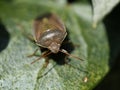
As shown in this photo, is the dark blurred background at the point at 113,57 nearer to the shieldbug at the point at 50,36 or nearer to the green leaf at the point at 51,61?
the green leaf at the point at 51,61

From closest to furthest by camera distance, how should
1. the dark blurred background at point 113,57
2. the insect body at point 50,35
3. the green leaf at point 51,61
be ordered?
the green leaf at point 51,61 → the insect body at point 50,35 → the dark blurred background at point 113,57

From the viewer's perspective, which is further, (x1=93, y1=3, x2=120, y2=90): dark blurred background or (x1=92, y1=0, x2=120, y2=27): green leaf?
(x1=93, y1=3, x2=120, y2=90): dark blurred background

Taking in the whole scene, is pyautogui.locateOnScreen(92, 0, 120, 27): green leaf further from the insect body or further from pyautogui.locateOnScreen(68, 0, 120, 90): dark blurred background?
pyautogui.locateOnScreen(68, 0, 120, 90): dark blurred background

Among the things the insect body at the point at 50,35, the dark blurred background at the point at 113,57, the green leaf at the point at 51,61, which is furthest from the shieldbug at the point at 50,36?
the dark blurred background at the point at 113,57

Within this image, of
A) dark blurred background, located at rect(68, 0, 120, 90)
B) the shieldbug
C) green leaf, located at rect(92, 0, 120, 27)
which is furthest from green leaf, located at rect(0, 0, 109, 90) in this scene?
green leaf, located at rect(92, 0, 120, 27)

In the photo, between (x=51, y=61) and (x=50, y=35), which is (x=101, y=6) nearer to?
(x=50, y=35)

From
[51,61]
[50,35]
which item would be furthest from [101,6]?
[51,61]

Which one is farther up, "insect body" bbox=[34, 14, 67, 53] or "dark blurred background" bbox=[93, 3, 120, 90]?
"insect body" bbox=[34, 14, 67, 53]

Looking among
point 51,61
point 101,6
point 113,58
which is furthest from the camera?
point 113,58
